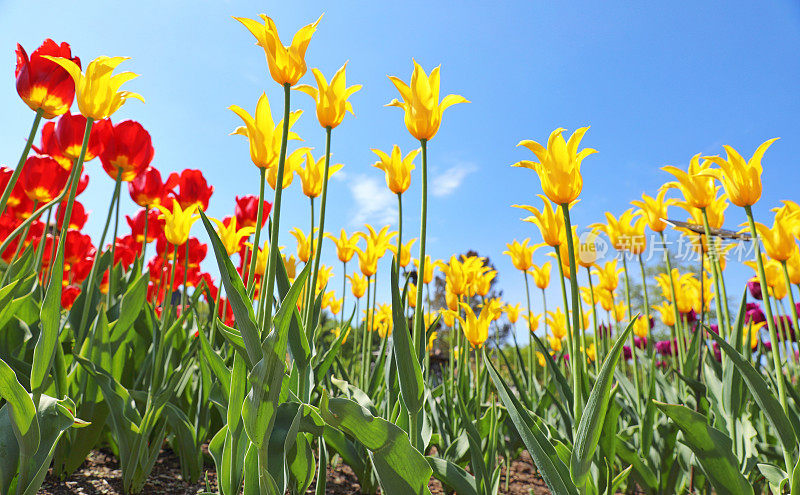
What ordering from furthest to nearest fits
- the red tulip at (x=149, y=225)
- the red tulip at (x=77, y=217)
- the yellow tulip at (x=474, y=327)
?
1. the red tulip at (x=77, y=217)
2. the red tulip at (x=149, y=225)
3. the yellow tulip at (x=474, y=327)

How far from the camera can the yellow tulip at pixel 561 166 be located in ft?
4.68

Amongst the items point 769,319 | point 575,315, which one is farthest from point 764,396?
point 575,315

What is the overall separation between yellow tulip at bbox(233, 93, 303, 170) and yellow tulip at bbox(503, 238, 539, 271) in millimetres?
1983

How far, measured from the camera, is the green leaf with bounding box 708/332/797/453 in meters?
1.38

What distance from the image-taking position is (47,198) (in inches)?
98.0

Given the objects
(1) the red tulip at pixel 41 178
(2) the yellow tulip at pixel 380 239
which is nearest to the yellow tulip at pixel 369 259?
(2) the yellow tulip at pixel 380 239

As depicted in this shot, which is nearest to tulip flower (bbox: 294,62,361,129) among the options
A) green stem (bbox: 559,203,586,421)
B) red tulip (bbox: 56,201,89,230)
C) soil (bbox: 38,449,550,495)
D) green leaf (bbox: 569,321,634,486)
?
green stem (bbox: 559,203,586,421)

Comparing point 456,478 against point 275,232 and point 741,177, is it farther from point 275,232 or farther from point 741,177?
point 741,177

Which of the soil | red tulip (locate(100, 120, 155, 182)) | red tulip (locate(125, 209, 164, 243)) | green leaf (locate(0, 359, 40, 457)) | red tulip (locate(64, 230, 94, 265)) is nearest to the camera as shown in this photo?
green leaf (locate(0, 359, 40, 457))

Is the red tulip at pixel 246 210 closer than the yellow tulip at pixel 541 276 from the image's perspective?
Yes

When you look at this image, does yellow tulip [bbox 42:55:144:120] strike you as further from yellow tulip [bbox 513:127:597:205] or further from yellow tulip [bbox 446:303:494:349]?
yellow tulip [bbox 446:303:494:349]

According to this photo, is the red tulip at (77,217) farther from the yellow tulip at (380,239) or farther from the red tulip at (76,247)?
the yellow tulip at (380,239)

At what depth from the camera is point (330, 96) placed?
60.1 inches

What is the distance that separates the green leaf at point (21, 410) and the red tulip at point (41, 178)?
1.59m
